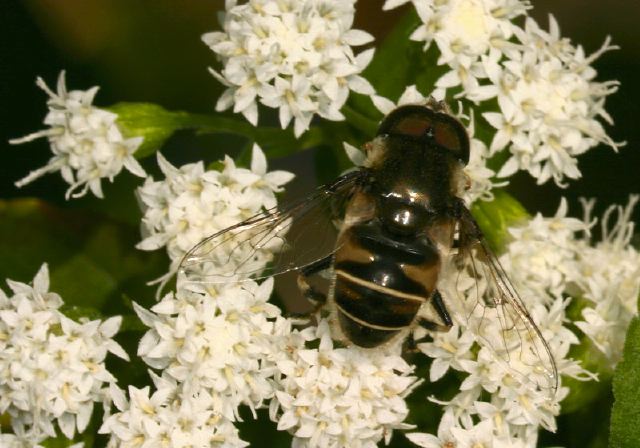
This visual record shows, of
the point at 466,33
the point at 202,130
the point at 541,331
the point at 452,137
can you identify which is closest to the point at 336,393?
the point at 541,331

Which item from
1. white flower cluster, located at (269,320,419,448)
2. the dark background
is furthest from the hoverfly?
the dark background

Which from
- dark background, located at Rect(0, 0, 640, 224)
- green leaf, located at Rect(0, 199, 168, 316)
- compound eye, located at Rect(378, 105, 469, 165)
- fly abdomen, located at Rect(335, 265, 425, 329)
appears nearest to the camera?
fly abdomen, located at Rect(335, 265, 425, 329)

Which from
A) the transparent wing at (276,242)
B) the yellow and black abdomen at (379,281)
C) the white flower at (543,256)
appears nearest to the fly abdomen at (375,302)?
the yellow and black abdomen at (379,281)

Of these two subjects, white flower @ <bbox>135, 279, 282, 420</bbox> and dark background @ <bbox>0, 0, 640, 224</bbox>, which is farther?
dark background @ <bbox>0, 0, 640, 224</bbox>

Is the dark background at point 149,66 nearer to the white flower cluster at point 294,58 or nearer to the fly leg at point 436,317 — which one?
the white flower cluster at point 294,58

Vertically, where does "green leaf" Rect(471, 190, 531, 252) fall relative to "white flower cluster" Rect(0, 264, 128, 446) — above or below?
above

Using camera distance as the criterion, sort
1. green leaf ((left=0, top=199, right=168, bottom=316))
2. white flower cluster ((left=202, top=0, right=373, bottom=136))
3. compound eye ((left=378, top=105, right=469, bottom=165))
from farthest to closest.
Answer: green leaf ((left=0, top=199, right=168, bottom=316))
white flower cluster ((left=202, top=0, right=373, bottom=136))
compound eye ((left=378, top=105, right=469, bottom=165))

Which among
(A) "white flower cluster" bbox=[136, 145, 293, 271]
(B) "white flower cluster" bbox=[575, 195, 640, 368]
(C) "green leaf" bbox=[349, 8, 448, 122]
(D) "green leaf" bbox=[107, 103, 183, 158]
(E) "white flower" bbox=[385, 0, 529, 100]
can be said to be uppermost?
(E) "white flower" bbox=[385, 0, 529, 100]

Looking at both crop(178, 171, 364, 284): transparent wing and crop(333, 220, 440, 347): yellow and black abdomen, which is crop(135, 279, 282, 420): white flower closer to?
crop(178, 171, 364, 284): transparent wing
